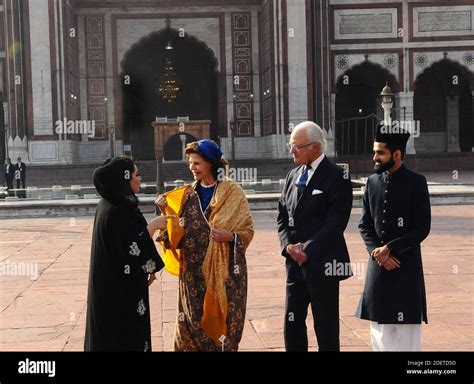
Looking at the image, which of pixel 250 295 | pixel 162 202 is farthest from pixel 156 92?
pixel 162 202

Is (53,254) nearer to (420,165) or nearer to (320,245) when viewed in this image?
(320,245)

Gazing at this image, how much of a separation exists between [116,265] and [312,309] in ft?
3.56

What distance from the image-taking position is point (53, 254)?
27.5ft

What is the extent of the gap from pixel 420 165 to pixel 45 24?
514 inches

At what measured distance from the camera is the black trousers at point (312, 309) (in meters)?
3.63

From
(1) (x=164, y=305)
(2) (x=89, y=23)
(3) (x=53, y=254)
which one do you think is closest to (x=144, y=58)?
(2) (x=89, y=23)

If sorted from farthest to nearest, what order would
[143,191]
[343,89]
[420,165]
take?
[343,89], [420,165], [143,191]

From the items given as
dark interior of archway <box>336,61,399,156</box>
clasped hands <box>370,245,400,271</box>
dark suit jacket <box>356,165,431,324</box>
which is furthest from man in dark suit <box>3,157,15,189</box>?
clasped hands <box>370,245,400,271</box>

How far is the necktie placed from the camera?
3.80 m

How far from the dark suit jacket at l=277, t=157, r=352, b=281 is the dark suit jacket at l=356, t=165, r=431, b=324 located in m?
0.15

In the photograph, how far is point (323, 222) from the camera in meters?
3.72

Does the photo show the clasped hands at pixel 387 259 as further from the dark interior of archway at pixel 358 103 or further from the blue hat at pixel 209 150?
the dark interior of archway at pixel 358 103

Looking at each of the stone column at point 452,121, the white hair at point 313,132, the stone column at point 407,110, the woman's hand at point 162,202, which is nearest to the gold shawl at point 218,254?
the woman's hand at point 162,202

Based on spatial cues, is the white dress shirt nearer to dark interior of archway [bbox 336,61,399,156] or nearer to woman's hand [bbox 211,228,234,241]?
woman's hand [bbox 211,228,234,241]
